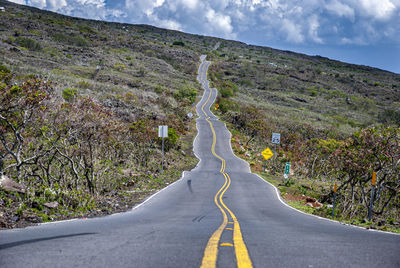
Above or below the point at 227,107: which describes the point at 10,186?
below

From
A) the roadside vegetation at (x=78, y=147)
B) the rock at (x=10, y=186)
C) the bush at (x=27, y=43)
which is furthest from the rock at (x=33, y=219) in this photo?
the bush at (x=27, y=43)

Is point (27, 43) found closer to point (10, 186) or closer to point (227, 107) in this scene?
point (227, 107)

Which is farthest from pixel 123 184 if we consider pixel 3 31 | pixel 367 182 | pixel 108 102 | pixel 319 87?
pixel 319 87

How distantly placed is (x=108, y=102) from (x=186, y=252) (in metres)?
33.9

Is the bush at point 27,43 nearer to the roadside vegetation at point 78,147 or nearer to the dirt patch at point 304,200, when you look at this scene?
the roadside vegetation at point 78,147

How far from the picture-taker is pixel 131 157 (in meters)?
21.5

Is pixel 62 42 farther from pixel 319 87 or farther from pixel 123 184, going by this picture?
pixel 319 87

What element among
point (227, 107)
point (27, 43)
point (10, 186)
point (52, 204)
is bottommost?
point (52, 204)

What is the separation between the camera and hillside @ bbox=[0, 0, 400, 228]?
34.4 feet

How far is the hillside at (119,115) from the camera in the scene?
10.5 m

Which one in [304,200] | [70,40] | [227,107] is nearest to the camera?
[304,200]

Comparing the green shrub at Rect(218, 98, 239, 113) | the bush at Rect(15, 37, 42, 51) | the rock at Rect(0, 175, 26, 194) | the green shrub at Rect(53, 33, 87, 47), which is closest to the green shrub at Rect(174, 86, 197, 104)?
the green shrub at Rect(218, 98, 239, 113)

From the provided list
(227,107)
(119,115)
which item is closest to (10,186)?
Result: (119,115)

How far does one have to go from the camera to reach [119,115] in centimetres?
3262
